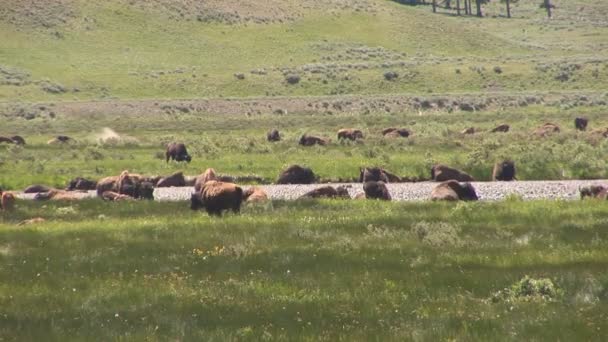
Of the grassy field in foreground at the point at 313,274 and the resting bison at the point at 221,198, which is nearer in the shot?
the grassy field in foreground at the point at 313,274

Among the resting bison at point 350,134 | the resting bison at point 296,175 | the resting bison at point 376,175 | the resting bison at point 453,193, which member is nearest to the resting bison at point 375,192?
the resting bison at point 453,193

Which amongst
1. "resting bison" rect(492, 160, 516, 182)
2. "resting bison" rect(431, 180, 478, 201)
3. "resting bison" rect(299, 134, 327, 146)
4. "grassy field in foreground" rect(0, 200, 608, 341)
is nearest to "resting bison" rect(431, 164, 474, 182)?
"resting bison" rect(492, 160, 516, 182)

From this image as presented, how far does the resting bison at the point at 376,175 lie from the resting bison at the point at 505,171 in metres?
3.98

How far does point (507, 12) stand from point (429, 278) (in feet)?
565

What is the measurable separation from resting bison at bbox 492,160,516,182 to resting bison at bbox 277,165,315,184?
24.7 feet

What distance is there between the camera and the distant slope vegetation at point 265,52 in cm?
10425

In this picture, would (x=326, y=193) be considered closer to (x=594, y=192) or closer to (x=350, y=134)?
(x=594, y=192)

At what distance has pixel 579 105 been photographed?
91312 mm

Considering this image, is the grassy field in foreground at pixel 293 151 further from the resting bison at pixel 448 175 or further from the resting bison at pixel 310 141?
the resting bison at pixel 448 175

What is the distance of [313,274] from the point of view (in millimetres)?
16828

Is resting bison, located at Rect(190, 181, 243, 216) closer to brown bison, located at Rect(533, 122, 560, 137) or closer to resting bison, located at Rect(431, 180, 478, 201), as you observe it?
resting bison, located at Rect(431, 180, 478, 201)

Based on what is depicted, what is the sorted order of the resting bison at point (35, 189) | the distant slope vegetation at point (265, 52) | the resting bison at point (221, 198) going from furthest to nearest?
the distant slope vegetation at point (265, 52), the resting bison at point (35, 189), the resting bison at point (221, 198)

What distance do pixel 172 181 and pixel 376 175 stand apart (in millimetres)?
8286

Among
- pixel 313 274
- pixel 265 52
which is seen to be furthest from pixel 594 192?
pixel 265 52
